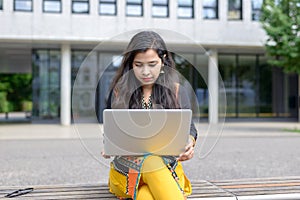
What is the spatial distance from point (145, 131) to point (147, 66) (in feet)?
1.32

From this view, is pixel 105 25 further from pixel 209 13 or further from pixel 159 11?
pixel 209 13

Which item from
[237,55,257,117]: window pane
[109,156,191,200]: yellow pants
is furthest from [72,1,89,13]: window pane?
[109,156,191,200]: yellow pants

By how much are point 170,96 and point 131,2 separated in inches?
616

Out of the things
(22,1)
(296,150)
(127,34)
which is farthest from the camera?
(22,1)

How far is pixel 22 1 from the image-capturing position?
16594 millimetres

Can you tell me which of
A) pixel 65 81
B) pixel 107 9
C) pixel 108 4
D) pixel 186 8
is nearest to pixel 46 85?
pixel 65 81

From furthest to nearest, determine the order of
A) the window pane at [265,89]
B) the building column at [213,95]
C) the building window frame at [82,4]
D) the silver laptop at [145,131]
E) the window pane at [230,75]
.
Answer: the window pane at [265,89] → the window pane at [230,75] → the building window frame at [82,4] → the building column at [213,95] → the silver laptop at [145,131]

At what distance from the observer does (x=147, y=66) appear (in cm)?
237

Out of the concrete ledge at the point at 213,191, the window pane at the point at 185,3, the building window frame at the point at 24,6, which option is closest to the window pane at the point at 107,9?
the building window frame at the point at 24,6

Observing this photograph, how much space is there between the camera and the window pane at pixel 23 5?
54.1ft

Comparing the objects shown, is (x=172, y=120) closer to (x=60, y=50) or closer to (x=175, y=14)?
(x=175, y=14)

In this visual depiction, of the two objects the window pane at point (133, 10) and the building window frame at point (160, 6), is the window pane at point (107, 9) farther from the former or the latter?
the building window frame at point (160, 6)

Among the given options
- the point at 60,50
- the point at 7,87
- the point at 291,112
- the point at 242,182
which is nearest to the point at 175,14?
the point at 60,50

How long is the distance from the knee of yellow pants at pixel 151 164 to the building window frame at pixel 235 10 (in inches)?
673
